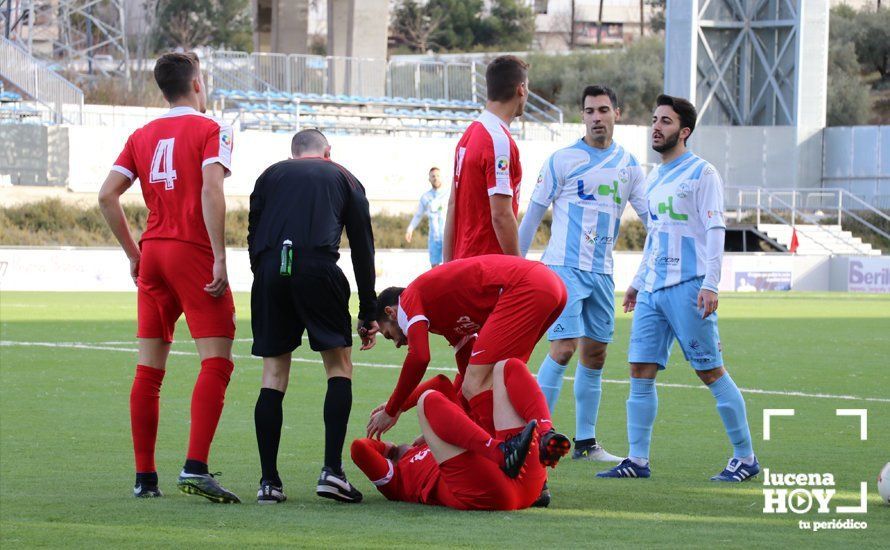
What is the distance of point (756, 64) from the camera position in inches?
1969

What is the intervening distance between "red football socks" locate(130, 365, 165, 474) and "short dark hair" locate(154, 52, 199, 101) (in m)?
1.36

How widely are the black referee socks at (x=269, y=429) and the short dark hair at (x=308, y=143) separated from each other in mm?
1175

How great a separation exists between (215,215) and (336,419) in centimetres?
113

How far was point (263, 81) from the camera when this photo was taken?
4444 cm

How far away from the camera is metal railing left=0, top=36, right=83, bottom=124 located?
42.3 meters

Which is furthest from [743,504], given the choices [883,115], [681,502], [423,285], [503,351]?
[883,115]

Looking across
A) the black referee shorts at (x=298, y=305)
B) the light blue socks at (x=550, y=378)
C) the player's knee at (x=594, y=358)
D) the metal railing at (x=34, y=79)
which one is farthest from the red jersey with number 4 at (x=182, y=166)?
the metal railing at (x=34, y=79)

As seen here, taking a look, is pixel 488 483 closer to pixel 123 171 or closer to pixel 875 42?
pixel 123 171

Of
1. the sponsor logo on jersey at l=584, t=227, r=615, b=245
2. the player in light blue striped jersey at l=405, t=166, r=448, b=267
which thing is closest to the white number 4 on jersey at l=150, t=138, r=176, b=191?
the sponsor logo on jersey at l=584, t=227, r=615, b=245

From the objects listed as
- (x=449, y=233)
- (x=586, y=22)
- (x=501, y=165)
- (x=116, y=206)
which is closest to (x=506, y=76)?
(x=501, y=165)

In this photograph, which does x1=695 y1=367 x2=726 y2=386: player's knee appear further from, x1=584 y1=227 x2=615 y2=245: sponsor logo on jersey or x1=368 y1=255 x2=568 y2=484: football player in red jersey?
x1=368 y1=255 x2=568 y2=484: football player in red jersey

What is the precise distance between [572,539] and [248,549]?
4.24ft

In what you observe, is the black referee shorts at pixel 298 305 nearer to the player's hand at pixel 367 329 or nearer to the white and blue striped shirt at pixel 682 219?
the player's hand at pixel 367 329

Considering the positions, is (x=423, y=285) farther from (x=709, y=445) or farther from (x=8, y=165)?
(x=8, y=165)
